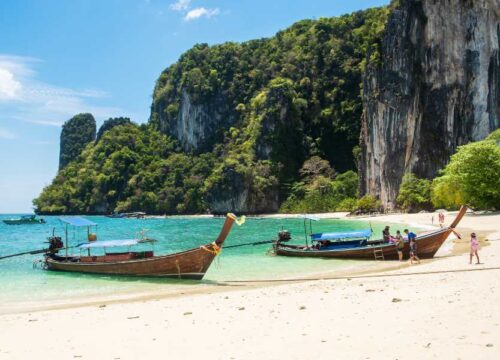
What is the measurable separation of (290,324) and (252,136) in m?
94.9

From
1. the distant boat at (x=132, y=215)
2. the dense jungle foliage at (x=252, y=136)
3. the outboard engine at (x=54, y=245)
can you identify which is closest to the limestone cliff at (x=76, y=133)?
the dense jungle foliage at (x=252, y=136)

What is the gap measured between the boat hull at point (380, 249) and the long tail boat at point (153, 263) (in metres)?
7.34

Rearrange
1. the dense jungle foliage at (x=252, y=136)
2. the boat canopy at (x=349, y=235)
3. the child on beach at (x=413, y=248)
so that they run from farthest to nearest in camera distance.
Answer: the dense jungle foliage at (x=252, y=136), the boat canopy at (x=349, y=235), the child on beach at (x=413, y=248)

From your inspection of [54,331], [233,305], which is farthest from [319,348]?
[54,331]

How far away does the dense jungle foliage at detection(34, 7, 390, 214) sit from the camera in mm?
94562

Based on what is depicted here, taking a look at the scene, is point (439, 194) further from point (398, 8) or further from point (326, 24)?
point (326, 24)

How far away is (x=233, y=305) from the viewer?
1139 cm

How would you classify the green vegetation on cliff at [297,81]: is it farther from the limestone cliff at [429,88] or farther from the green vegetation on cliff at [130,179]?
the limestone cliff at [429,88]

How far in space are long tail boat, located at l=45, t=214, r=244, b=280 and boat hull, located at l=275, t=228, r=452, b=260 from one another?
7.34 m

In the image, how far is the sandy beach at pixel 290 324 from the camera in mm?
7043

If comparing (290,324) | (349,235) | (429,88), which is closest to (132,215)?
(429,88)

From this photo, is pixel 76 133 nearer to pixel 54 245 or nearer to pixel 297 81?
pixel 297 81

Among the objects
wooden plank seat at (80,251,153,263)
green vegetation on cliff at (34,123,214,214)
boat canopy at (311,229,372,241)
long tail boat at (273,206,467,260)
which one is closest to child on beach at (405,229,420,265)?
long tail boat at (273,206,467,260)

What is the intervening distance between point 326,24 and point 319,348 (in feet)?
371
